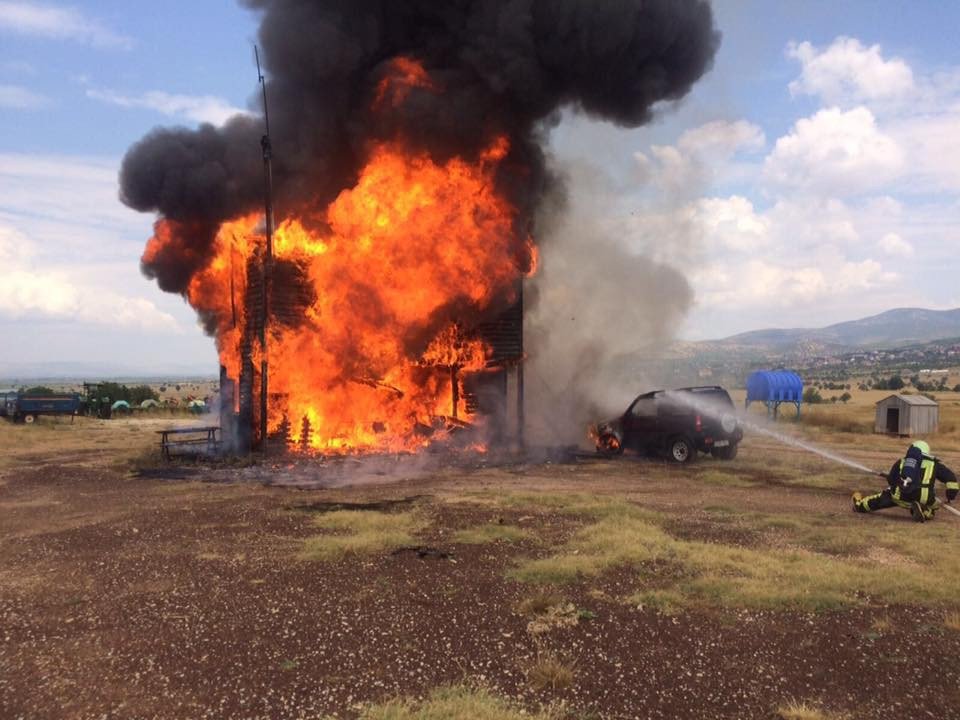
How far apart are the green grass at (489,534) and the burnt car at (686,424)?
920cm

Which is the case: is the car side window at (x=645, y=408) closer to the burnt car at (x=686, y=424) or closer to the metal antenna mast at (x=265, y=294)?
the burnt car at (x=686, y=424)

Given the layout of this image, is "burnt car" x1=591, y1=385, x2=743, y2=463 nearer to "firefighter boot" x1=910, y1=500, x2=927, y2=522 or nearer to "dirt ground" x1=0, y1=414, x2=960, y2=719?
"dirt ground" x1=0, y1=414, x2=960, y2=719

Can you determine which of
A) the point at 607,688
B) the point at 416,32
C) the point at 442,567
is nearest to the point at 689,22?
the point at 416,32

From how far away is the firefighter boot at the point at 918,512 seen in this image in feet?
34.8

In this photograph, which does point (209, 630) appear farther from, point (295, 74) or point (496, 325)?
point (295, 74)

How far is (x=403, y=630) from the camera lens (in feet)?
20.4

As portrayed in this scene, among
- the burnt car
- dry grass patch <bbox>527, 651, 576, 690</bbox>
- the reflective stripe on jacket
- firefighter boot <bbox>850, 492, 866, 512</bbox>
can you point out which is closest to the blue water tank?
the burnt car

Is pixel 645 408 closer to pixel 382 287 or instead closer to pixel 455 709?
pixel 382 287

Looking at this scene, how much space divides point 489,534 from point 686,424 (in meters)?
9.88

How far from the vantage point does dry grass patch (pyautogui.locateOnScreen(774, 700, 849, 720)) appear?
4.66 meters

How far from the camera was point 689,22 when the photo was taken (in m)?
21.8

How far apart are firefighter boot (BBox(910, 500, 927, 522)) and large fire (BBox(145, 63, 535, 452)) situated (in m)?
13.4

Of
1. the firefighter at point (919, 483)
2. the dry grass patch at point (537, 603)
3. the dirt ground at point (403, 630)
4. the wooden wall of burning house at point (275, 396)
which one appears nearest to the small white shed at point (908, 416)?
the wooden wall of burning house at point (275, 396)

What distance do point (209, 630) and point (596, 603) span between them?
3728 millimetres
